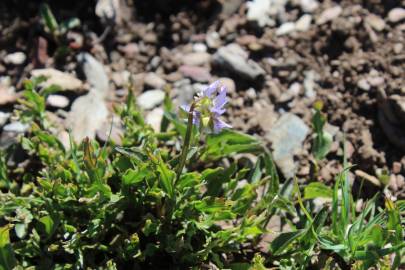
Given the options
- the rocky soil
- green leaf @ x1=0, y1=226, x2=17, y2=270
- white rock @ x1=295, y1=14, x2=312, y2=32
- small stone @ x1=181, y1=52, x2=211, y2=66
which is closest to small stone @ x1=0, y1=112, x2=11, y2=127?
the rocky soil

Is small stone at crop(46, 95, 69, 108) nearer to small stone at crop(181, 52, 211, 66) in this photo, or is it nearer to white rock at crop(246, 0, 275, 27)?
small stone at crop(181, 52, 211, 66)

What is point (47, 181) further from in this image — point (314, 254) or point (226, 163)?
point (314, 254)

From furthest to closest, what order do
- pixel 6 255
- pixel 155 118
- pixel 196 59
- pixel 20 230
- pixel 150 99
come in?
1. pixel 196 59
2. pixel 150 99
3. pixel 155 118
4. pixel 20 230
5. pixel 6 255

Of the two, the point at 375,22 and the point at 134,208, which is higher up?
the point at 375,22

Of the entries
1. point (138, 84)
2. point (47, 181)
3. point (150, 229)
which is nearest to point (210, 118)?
point (150, 229)

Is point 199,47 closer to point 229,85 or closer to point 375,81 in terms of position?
point 229,85

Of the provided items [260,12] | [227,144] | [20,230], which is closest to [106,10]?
[260,12]
